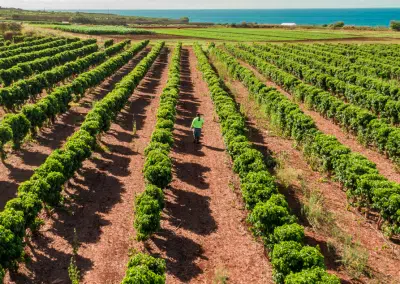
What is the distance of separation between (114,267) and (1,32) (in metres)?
106

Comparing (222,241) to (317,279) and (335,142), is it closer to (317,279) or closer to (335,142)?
(317,279)

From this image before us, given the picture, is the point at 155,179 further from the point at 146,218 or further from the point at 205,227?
the point at 146,218

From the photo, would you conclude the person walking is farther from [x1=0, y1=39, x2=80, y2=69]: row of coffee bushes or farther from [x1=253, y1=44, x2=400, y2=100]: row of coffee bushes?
[x1=0, y1=39, x2=80, y2=69]: row of coffee bushes

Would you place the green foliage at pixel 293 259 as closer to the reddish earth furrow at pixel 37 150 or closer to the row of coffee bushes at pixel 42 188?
the row of coffee bushes at pixel 42 188

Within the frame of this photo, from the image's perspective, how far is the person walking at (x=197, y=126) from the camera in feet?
90.5

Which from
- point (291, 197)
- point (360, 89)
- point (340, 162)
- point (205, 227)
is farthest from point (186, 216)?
point (360, 89)

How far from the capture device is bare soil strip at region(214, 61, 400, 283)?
1558 centimetres

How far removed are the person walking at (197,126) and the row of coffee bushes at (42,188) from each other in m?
7.11

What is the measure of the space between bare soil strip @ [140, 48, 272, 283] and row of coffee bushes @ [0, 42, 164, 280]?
18.5 ft

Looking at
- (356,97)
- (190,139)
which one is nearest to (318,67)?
(356,97)

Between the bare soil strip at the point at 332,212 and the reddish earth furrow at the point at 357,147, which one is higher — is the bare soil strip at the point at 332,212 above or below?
below

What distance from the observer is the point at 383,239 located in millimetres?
17453

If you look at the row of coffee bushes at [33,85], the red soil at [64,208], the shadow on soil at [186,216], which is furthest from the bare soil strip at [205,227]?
the row of coffee bushes at [33,85]

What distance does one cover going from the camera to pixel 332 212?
19.5m
